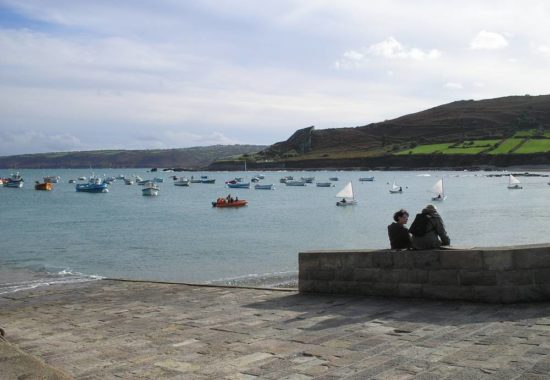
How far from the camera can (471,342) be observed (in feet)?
26.2

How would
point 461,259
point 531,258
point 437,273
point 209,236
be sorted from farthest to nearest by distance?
point 209,236, point 437,273, point 461,259, point 531,258

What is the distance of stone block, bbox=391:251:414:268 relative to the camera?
36.5 feet

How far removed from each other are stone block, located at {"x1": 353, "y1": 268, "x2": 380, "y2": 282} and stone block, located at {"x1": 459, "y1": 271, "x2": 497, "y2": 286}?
1.74 meters

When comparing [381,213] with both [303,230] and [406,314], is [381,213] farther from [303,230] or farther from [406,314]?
[406,314]

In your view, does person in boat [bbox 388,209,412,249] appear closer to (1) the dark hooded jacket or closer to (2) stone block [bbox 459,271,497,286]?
(1) the dark hooded jacket

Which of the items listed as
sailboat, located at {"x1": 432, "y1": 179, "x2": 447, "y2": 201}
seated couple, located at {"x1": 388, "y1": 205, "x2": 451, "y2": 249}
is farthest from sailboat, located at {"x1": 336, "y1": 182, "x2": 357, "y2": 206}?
seated couple, located at {"x1": 388, "y1": 205, "x2": 451, "y2": 249}

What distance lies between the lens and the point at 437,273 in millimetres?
10781

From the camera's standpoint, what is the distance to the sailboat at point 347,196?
74.5 meters

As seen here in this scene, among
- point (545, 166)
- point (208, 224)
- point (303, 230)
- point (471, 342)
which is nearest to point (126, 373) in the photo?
point (471, 342)

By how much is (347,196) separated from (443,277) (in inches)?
2546

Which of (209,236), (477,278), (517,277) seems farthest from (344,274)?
(209,236)

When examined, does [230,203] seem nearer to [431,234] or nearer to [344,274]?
[344,274]

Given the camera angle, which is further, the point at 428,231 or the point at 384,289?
the point at 384,289

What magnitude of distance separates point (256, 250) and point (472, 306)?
27.4 meters
